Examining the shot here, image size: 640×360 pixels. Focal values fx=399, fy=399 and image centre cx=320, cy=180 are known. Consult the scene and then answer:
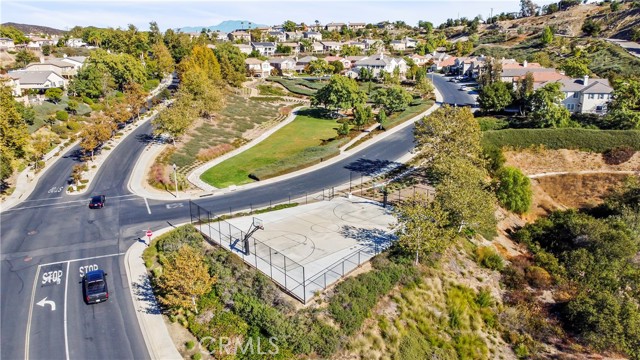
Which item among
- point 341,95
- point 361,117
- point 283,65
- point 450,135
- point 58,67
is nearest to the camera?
point 450,135

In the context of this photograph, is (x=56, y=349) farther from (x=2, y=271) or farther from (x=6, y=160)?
(x=6, y=160)

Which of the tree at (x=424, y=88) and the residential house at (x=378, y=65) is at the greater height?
the residential house at (x=378, y=65)

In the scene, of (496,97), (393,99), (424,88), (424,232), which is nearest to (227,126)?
(393,99)

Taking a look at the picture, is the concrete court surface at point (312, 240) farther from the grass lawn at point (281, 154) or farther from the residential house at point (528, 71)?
the residential house at point (528, 71)

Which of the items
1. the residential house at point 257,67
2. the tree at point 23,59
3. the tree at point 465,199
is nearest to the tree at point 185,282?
the tree at point 465,199

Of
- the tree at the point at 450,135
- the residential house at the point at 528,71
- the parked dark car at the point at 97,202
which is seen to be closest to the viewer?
the parked dark car at the point at 97,202

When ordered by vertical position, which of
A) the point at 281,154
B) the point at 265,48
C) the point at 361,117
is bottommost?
the point at 281,154

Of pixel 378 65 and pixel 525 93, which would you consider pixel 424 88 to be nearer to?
pixel 525 93
